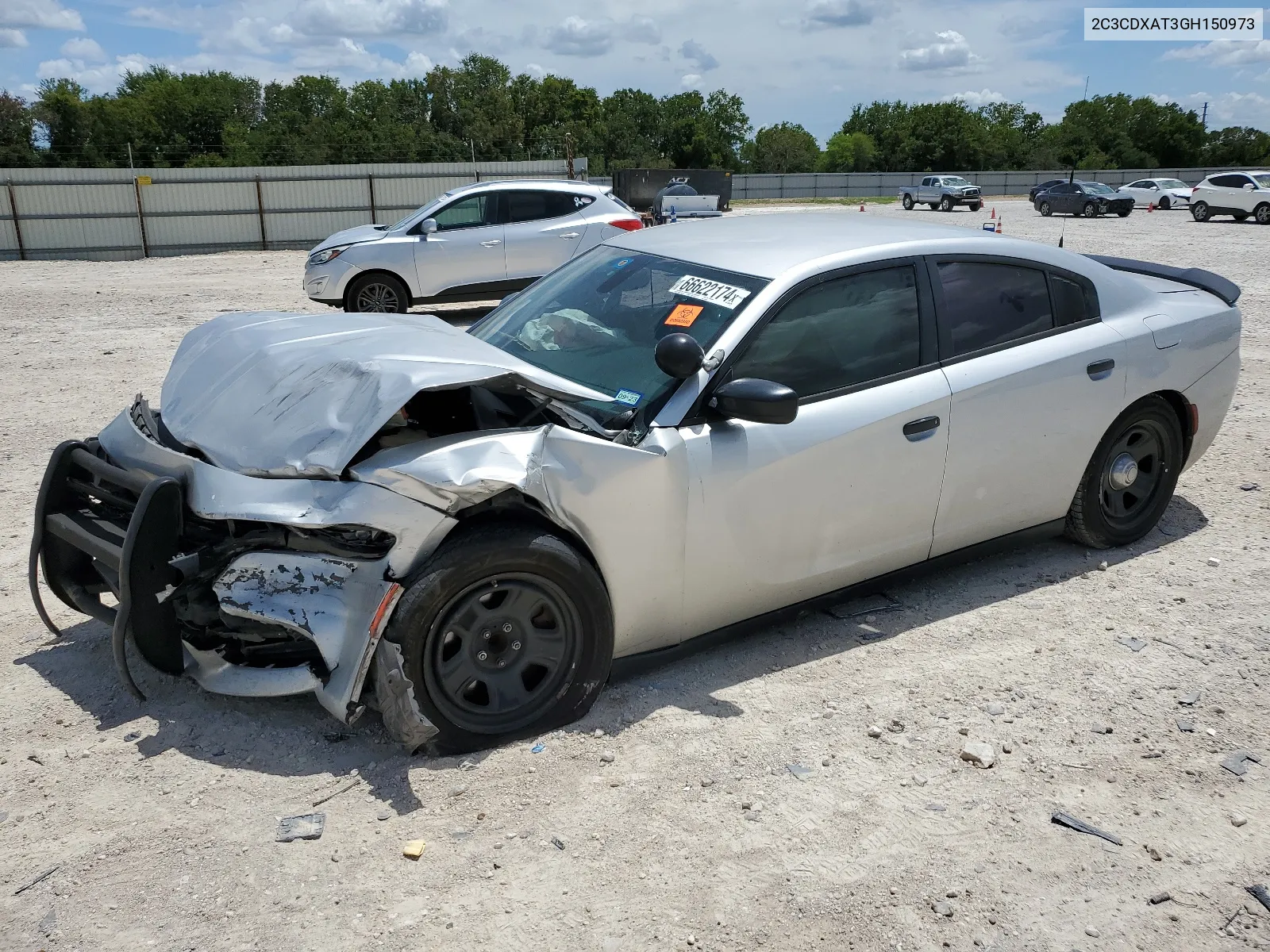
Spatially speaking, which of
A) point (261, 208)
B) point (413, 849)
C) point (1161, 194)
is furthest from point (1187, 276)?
point (1161, 194)

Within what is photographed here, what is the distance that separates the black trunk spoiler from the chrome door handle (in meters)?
1.79

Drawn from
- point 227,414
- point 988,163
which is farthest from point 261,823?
point 988,163

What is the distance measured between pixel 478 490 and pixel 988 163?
98.5 metres

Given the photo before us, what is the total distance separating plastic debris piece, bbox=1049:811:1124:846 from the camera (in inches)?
118

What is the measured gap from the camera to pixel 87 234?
23234 mm

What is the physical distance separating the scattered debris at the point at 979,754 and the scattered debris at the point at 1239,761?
2.45 feet

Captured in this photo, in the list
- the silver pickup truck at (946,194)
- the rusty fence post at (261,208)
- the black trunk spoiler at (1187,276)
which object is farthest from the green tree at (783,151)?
the black trunk spoiler at (1187,276)

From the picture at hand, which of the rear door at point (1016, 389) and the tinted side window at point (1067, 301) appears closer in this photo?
the rear door at point (1016, 389)

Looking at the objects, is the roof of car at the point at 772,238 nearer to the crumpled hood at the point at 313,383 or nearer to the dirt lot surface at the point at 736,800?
the crumpled hood at the point at 313,383

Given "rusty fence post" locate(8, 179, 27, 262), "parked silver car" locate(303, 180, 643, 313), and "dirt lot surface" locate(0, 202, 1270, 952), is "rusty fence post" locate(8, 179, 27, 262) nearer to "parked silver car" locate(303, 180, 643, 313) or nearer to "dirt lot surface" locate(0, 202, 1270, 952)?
"parked silver car" locate(303, 180, 643, 313)

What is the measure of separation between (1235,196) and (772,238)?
35350 millimetres

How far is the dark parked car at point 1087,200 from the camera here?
38438 mm

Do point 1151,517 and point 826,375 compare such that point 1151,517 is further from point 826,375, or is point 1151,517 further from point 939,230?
point 826,375

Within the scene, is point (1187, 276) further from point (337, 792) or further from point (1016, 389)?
point (337, 792)
